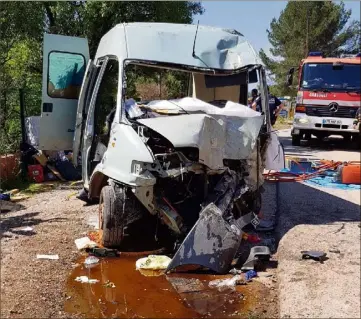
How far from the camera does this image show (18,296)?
3865 mm

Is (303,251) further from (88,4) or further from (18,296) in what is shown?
(88,4)

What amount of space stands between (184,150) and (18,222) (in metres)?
2.61

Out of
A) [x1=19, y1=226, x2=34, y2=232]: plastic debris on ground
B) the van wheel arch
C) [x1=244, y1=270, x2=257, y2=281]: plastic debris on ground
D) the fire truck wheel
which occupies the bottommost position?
[x1=244, y1=270, x2=257, y2=281]: plastic debris on ground

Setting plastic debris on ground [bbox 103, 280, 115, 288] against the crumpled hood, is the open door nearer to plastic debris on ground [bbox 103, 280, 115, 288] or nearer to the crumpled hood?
the crumpled hood

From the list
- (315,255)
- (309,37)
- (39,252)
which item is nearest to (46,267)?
(39,252)

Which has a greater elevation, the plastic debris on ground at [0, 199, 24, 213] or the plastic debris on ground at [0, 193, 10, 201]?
the plastic debris on ground at [0, 193, 10, 201]

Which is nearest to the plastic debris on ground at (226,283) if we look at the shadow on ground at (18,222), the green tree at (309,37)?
Answer: the shadow on ground at (18,222)

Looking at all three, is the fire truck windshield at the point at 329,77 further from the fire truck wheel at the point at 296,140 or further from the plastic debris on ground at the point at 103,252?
the plastic debris on ground at the point at 103,252

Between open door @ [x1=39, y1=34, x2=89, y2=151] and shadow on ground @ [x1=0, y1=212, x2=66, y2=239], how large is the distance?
4.07 feet

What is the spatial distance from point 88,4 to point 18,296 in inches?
391

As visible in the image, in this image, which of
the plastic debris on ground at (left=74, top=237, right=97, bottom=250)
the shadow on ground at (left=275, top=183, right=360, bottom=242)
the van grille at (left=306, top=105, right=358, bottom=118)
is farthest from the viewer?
the van grille at (left=306, top=105, right=358, bottom=118)

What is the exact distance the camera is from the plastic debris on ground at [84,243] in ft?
16.9

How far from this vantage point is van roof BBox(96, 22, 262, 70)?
18.1ft

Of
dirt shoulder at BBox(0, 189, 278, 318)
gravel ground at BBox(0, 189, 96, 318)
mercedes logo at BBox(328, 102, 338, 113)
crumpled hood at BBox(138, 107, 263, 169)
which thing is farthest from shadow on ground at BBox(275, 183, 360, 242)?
mercedes logo at BBox(328, 102, 338, 113)
